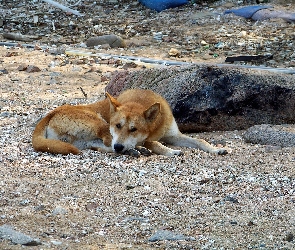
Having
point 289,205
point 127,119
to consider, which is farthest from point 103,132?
point 289,205

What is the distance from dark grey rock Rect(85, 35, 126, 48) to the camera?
12477 mm

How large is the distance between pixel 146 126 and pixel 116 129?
32 centimetres

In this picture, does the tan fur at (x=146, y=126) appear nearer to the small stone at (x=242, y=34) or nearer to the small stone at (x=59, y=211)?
the small stone at (x=59, y=211)

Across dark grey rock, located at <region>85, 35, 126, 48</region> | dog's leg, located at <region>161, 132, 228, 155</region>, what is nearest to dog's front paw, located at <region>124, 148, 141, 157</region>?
dog's leg, located at <region>161, 132, 228, 155</region>

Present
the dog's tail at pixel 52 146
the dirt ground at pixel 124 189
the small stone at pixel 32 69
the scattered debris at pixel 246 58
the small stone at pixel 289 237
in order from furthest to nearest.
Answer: the scattered debris at pixel 246 58 < the small stone at pixel 32 69 < the dog's tail at pixel 52 146 < the dirt ground at pixel 124 189 < the small stone at pixel 289 237

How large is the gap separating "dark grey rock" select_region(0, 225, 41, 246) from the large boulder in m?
3.58

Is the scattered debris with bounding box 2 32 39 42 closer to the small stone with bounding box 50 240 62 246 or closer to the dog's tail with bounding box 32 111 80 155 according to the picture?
the dog's tail with bounding box 32 111 80 155

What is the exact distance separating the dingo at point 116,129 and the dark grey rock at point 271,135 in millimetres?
584

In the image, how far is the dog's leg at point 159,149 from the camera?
6590 millimetres

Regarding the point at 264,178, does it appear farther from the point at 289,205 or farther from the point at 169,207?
the point at 169,207

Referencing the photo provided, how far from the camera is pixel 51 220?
4723 mm

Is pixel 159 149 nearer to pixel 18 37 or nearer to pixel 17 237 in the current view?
pixel 17 237

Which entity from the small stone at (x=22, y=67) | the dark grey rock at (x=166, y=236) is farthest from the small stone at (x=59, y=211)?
the small stone at (x=22, y=67)

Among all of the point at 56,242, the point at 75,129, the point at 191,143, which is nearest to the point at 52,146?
the point at 75,129
